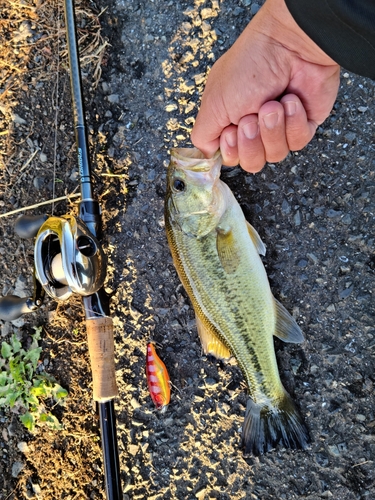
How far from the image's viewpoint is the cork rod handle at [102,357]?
8.47 ft

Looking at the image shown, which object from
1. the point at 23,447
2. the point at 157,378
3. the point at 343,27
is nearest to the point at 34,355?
the point at 23,447

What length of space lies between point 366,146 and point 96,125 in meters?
1.89

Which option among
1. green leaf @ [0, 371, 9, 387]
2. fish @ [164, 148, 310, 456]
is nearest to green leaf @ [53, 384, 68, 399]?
green leaf @ [0, 371, 9, 387]

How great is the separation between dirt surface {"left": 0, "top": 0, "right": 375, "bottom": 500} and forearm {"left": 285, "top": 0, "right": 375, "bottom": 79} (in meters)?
1.07

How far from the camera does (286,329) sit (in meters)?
2.56

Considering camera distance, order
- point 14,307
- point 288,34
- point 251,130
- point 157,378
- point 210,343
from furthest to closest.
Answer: point 157,378
point 210,343
point 14,307
point 251,130
point 288,34

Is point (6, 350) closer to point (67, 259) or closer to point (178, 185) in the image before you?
point (67, 259)

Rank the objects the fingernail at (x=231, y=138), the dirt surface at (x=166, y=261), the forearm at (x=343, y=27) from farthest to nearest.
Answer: the dirt surface at (x=166, y=261)
the fingernail at (x=231, y=138)
the forearm at (x=343, y=27)

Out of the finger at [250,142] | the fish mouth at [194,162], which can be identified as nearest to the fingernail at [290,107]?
the finger at [250,142]

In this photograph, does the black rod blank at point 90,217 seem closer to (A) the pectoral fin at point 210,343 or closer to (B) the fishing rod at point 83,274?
(B) the fishing rod at point 83,274

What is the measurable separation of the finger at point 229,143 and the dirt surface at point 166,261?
55cm

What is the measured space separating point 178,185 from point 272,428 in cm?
160

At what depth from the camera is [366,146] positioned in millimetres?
2635

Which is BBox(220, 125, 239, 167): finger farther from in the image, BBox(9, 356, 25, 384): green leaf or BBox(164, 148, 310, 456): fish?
BBox(9, 356, 25, 384): green leaf
